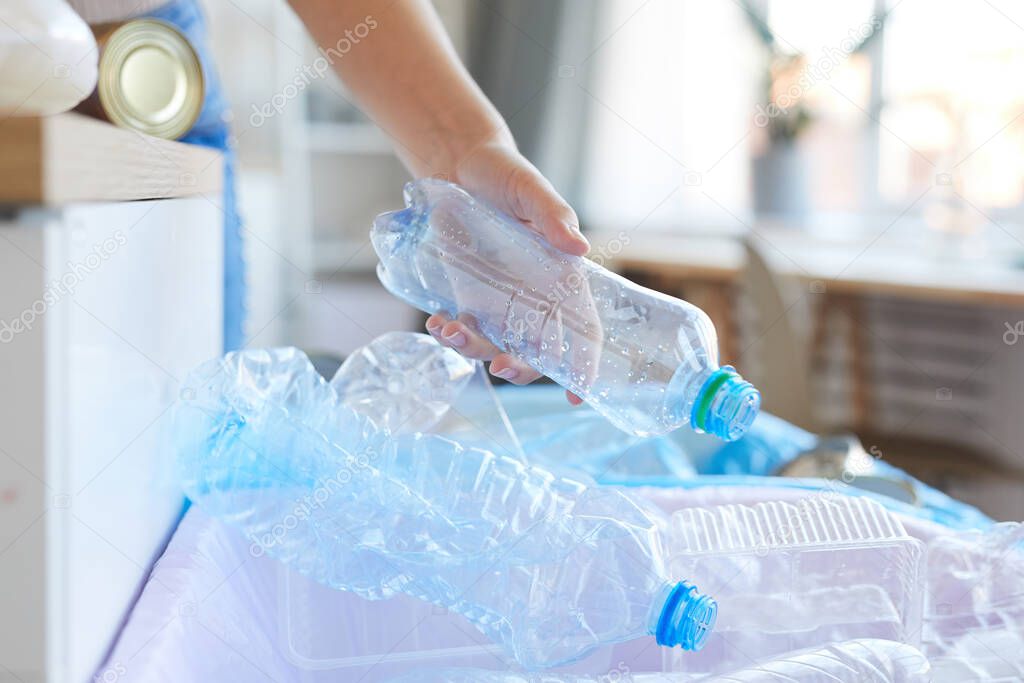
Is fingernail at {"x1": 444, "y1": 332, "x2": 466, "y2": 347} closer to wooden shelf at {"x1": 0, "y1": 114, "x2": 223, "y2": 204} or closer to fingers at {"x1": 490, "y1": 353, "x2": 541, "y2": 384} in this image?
fingers at {"x1": 490, "y1": 353, "x2": 541, "y2": 384}

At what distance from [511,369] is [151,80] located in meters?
0.36

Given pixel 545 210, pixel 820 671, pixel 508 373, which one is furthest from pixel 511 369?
pixel 820 671

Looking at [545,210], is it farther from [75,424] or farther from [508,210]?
[75,424]

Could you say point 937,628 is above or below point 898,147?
below

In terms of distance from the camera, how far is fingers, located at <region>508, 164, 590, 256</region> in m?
0.78

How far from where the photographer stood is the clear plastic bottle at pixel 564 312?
786 millimetres

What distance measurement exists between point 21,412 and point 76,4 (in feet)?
1.67

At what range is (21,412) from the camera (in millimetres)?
439

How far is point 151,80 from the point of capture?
2.57ft

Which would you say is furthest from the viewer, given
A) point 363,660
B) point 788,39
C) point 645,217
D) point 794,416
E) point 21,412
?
point 645,217

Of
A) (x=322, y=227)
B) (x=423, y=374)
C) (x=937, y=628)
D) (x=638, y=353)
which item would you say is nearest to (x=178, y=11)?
(x=423, y=374)

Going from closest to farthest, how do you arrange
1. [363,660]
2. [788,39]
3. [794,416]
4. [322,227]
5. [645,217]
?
[363,660] → [794,416] → [788,39] → [645,217] → [322,227]

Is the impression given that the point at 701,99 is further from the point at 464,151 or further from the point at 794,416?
the point at 464,151

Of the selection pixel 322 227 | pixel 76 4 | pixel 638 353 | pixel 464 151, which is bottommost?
pixel 322 227
